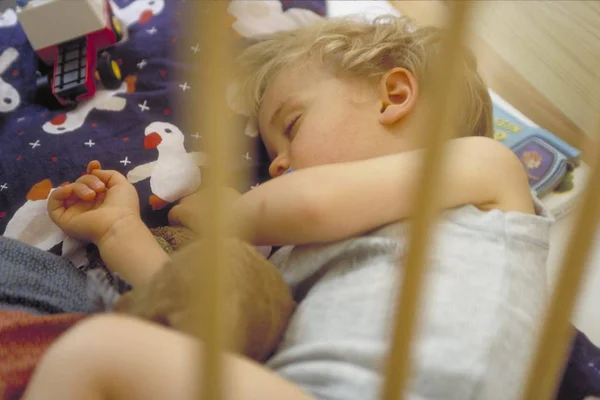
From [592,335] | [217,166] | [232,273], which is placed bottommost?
[592,335]

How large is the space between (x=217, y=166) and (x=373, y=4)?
38.1 inches

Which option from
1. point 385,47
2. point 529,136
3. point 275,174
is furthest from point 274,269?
point 529,136

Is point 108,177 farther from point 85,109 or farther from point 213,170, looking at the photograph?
point 213,170

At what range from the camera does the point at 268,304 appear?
58 centimetres

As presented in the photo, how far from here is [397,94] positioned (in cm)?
74

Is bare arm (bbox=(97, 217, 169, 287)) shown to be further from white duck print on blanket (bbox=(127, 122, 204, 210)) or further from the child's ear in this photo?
the child's ear

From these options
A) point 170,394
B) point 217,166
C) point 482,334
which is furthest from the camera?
point 482,334

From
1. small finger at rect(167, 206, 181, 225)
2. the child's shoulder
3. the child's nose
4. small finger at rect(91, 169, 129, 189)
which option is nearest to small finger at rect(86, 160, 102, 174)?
small finger at rect(91, 169, 129, 189)

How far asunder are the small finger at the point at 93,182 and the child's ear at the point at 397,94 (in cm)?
33

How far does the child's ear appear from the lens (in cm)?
71

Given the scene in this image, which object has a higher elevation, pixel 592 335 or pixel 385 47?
pixel 385 47

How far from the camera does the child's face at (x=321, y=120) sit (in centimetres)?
71

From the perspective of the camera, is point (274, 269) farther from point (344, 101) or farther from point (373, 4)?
point (373, 4)

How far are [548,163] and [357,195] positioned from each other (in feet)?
1.43
